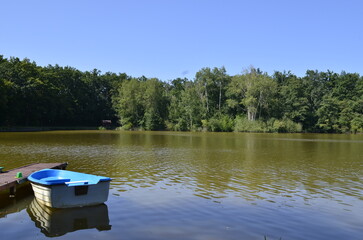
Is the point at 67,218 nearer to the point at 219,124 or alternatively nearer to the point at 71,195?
the point at 71,195

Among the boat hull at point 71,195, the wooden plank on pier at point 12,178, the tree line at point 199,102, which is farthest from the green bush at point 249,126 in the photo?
the boat hull at point 71,195

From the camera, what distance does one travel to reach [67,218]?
8.87 metres

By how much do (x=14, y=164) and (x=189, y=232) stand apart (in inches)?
582

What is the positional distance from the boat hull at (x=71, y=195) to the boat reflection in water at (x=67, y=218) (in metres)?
0.17

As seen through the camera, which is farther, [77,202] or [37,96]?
[37,96]

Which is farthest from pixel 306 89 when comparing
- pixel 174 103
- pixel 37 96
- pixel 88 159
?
pixel 88 159

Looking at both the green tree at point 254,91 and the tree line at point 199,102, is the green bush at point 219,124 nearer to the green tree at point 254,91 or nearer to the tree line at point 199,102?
the tree line at point 199,102

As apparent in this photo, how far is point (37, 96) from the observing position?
7450 cm

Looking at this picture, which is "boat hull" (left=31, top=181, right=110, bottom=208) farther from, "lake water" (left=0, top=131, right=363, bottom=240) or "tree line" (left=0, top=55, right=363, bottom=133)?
"tree line" (left=0, top=55, right=363, bottom=133)

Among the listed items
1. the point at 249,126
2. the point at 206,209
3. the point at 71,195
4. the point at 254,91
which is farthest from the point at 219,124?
the point at 71,195

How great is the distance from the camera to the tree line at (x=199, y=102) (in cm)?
7288

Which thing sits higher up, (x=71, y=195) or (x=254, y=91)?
(x=254, y=91)

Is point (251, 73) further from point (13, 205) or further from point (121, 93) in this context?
point (13, 205)

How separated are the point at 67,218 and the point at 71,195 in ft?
2.85
